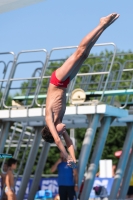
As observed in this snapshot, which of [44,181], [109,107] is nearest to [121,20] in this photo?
[44,181]

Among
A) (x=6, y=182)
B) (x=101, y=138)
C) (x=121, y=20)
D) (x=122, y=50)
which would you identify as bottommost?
(x=6, y=182)

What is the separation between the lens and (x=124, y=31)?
176 ft

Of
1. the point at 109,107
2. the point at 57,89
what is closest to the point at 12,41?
the point at 109,107

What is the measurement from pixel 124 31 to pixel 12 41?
49.7ft

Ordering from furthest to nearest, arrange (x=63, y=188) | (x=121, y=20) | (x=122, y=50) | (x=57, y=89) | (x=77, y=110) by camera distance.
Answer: (x=121, y=20)
(x=122, y=50)
(x=77, y=110)
(x=63, y=188)
(x=57, y=89)

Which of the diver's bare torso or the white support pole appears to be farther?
the white support pole

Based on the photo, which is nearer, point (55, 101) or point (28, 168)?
point (55, 101)

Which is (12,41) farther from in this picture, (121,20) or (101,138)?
(101,138)

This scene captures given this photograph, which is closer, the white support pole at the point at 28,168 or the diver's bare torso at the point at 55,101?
the diver's bare torso at the point at 55,101

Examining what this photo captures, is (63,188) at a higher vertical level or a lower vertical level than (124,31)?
lower

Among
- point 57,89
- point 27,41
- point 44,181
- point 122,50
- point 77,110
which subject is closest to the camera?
point 57,89

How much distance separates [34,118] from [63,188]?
8.85ft

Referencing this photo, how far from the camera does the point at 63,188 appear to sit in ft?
48.5

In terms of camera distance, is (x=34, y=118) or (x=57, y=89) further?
(x=34, y=118)
